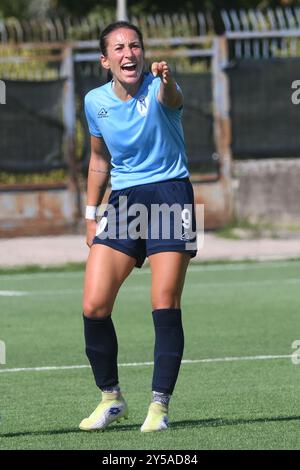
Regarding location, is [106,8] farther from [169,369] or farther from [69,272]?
[169,369]

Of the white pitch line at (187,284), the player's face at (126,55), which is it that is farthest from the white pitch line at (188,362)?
the white pitch line at (187,284)

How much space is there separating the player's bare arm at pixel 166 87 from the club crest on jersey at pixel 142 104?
0.12 meters

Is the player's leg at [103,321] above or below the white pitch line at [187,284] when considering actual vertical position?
above

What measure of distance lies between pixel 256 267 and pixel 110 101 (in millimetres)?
11227

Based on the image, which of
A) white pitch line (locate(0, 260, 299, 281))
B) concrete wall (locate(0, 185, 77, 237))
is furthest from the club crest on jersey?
concrete wall (locate(0, 185, 77, 237))

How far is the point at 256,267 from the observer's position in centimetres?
1900

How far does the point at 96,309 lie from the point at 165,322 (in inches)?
15.5

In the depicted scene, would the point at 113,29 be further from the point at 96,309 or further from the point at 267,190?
the point at 267,190

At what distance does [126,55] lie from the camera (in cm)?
775

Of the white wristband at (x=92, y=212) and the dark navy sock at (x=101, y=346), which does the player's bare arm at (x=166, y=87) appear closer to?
→ the white wristband at (x=92, y=212)

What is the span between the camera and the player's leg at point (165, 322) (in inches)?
307

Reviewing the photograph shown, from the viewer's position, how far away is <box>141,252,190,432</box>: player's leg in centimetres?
780
